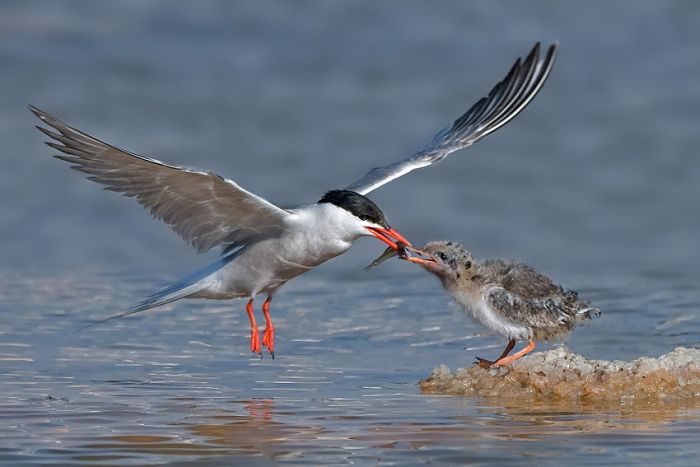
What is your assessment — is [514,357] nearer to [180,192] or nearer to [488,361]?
[488,361]

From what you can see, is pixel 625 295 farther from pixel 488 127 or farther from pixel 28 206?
pixel 28 206

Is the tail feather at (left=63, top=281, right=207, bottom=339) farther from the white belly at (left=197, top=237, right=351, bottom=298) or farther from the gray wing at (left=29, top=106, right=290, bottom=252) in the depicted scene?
the gray wing at (left=29, top=106, right=290, bottom=252)

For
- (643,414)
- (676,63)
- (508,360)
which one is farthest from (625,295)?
(676,63)

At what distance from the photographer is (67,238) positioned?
12.7 m

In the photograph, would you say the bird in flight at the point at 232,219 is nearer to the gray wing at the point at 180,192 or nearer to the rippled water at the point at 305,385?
the gray wing at the point at 180,192

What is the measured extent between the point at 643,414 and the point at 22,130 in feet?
32.0

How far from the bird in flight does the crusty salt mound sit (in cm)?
85

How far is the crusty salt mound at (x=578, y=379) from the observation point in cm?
763

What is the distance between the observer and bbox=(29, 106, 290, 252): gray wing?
A: 306 inches

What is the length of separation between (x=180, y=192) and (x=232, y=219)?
475mm

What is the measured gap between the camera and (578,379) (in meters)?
7.77

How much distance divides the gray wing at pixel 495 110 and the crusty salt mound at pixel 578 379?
2.04 m

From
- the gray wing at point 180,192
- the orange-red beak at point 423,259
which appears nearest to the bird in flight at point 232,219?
the gray wing at point 180,192

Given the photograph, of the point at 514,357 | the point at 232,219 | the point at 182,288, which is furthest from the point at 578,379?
the point at 182,288
